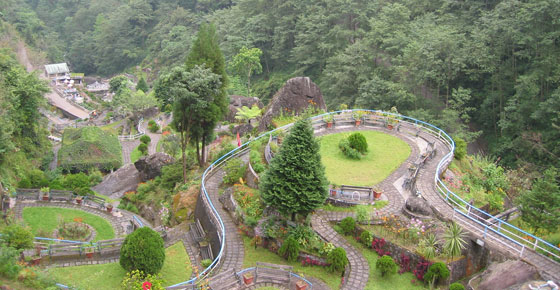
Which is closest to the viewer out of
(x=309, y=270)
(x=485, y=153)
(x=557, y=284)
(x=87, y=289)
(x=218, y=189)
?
(x=557, y=284)

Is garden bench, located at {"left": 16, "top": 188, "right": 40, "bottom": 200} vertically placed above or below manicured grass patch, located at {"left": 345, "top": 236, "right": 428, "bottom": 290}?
above

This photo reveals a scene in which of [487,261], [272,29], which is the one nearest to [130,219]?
[487,261]

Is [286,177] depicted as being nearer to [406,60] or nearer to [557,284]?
[557,284]

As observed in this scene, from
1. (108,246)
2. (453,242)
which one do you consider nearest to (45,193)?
(108,246)

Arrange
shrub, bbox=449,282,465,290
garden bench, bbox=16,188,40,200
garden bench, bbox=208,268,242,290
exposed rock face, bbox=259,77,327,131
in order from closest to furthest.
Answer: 1. shrub, bbox=449,282,465,290
2. garden bench, bbox=208,268,242,290
3. garden bench, bbox=16,188,40,200
4. exposed rock face, bbox=259,77,327,131

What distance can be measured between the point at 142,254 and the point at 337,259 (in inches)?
268

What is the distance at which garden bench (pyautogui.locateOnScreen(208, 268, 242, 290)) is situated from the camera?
1467 centimetres

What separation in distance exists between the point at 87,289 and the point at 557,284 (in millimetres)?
14892

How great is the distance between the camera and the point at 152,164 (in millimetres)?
31031

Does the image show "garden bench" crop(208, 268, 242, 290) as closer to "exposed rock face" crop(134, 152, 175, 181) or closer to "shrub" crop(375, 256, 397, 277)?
"shrub" crop(375, 256, 397, 277)

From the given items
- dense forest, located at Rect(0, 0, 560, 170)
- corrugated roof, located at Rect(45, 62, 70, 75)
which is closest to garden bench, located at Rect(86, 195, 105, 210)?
dense forest, located at Rect(0, 0, 560, 170)

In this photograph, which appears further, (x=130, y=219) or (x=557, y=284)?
(x=130, y=219)

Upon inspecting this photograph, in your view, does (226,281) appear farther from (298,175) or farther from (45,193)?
(45,193)

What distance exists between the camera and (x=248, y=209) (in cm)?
1873
